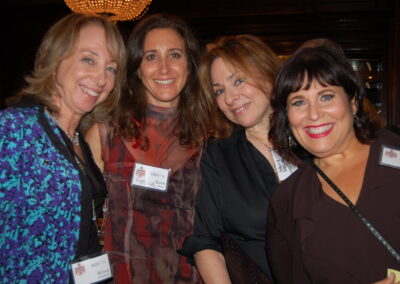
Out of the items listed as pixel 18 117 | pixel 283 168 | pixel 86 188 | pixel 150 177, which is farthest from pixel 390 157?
pixel 18 117

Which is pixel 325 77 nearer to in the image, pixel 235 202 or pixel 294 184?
pixel 294 184

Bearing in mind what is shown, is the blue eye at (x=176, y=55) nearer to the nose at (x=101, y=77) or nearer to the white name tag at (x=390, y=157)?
the nose at (x=101, y=77)

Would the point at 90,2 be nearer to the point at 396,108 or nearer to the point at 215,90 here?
the point at 215,90

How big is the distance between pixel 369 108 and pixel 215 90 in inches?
33.1

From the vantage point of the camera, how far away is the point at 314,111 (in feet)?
5.16

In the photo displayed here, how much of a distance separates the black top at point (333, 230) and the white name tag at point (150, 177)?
0.67m

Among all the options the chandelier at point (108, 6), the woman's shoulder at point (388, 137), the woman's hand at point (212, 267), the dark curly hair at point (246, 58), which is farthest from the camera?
the chandelier at point (108, 6)

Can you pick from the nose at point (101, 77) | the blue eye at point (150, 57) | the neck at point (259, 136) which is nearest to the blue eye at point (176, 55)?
the blue eye at point (150, 57)

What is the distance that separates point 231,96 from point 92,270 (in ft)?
3.76

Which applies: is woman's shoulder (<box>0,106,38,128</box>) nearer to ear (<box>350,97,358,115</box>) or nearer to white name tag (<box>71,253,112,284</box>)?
white name tag (<box>71,253,112,284</box>)

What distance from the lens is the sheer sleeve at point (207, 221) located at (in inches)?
77.3

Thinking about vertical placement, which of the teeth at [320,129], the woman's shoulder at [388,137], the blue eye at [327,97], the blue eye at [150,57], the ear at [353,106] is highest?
the blue eye at [150,57]

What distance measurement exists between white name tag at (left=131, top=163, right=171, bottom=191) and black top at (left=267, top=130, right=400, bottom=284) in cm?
67

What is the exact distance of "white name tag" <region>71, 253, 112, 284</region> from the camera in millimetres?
1716
